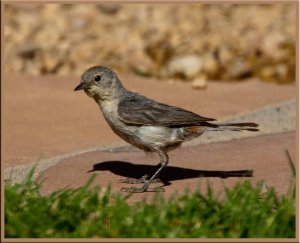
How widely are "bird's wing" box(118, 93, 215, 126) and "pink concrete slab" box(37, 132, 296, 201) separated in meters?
0.52

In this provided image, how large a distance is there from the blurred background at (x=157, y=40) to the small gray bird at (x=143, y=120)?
6210mm

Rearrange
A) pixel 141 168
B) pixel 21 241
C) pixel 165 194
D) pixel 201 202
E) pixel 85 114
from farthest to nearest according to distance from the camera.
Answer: pixel 85 114 → pixel 141 168 → pixel 165 194 → pixel 201 202 → pixel 21 241

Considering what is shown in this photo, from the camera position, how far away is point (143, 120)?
7801mm

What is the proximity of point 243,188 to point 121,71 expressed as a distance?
7712mm

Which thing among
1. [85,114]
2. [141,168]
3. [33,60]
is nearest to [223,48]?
[33,60]

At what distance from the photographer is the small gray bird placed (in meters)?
7.80

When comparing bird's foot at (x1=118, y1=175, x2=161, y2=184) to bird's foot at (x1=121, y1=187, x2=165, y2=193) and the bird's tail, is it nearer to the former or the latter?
bird's foot at (x1=121, y1=187, x2=165, y2=193)

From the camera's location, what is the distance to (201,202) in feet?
21.7

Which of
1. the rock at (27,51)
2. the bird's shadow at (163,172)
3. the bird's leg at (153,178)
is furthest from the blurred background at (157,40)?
the bird's leg at (153,178)

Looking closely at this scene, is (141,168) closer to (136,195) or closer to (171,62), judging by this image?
(136,195)

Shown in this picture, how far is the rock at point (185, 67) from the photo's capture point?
14.6 metres

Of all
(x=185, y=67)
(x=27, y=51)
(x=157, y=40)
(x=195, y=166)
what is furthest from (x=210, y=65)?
(x=195, y=166)

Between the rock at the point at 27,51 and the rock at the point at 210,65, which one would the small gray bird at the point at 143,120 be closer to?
the rock at the point at 210,65

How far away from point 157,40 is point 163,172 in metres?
7.33
